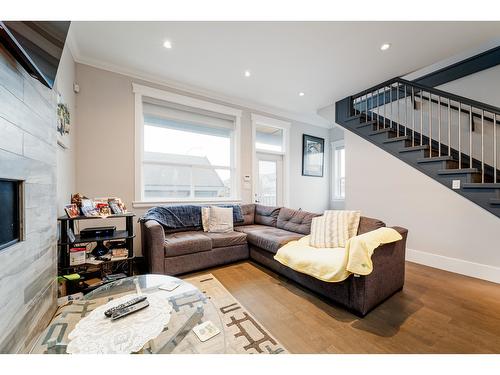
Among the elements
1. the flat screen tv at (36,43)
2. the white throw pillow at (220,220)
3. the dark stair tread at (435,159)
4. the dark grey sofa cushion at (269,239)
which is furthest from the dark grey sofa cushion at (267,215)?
the flat screen tv at (36,43)

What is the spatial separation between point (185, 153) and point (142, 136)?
71cm

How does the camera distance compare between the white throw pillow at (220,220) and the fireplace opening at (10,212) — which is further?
the white throw pillow at (220,220)

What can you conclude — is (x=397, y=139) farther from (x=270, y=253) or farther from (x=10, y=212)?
(x=10, y=212)

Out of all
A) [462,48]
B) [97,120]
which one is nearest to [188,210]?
[97,120]

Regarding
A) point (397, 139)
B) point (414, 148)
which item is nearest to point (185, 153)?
point (397, 139)

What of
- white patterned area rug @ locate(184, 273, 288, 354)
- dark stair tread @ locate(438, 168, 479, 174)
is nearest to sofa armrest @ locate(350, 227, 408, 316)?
white patterned area rug @ locate(184, 273, 288, 354)

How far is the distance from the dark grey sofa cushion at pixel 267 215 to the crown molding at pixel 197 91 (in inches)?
82.1

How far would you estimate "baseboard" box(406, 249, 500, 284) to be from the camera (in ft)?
7.73

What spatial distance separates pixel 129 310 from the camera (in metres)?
1.14

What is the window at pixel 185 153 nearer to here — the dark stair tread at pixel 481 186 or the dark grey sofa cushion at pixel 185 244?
the dark grey sofa cushion at pixel 185 244

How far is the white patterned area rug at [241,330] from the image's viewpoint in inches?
51.4

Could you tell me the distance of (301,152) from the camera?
16.3 feet

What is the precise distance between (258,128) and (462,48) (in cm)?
318

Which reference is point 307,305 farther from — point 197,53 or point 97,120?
point 97,120
